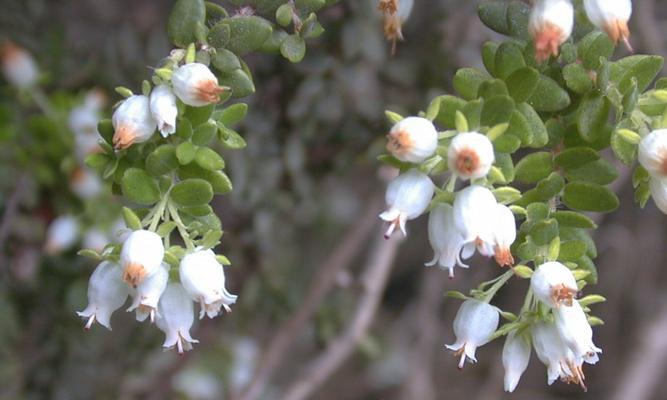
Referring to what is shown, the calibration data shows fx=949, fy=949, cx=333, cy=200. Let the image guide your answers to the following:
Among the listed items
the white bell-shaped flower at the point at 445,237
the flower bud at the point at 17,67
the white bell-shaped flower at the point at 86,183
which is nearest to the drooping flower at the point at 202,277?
the white bell-shaped flower at the point at 445,237

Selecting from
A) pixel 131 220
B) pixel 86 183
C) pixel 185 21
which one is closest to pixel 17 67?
pixel 86 183

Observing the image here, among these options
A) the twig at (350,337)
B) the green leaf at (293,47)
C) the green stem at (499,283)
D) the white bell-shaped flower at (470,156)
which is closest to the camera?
the white bell-shaped flower at (470,156)

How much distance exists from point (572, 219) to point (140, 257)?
1.63 feet

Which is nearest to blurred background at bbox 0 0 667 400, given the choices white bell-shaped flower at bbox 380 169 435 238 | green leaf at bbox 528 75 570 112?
green leaf at bbox 528 75 570 112

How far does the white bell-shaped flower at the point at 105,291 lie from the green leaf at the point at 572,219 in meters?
0.51

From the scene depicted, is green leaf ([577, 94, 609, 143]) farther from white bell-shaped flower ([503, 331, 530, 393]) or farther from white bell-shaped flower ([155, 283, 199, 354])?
white bell-shaped flower ([155, 283, 199, 354])

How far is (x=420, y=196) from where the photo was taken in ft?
3.26

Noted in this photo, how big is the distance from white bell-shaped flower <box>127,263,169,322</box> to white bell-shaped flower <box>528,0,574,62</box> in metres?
0.47

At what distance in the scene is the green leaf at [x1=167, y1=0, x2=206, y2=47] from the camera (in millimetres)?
1129

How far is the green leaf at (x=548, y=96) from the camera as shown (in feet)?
3.60

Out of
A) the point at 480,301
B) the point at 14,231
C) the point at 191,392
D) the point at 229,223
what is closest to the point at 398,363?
the point at 191,392

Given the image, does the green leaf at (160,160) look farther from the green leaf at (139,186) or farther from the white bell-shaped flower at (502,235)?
the white bell-shaped flower at (502,235)

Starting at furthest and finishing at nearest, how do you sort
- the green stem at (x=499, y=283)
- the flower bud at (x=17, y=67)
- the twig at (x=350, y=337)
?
the twig at (x=350, y=337)
the flower bud at (x=17, y=67)
the green stem at (x=499, y=283)

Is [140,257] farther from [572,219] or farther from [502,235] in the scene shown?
[572,219]
